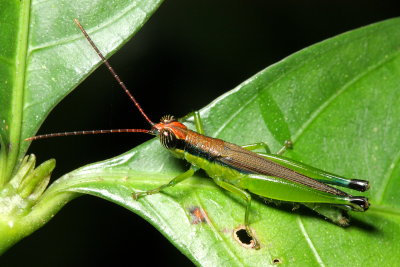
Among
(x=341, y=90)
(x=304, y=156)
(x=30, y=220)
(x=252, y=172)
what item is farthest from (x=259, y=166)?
(x=30, y=220)

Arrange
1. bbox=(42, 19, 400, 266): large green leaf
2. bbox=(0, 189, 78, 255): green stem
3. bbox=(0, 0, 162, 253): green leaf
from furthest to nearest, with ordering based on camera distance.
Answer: bbox=(42, 19, 400, 266): large green leaf → bbox=(0, 0, 162, 253): green leaf → bbox=(0, 189, 78, 255): green stem

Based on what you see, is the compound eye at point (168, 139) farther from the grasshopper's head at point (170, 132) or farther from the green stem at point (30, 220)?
the green stem at point (30, 220)

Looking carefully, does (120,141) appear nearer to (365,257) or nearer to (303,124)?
(303,124)

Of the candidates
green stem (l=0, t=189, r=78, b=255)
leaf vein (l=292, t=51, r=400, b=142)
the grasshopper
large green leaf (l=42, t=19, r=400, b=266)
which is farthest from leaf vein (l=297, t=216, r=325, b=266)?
green stem (l=0, t=189, r=78, b=255)

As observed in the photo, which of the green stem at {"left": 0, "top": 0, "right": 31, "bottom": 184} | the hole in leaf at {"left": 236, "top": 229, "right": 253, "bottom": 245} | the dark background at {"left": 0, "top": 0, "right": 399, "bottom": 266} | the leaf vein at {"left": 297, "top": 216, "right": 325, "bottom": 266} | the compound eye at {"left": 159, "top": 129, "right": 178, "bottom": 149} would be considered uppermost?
the dark background at {"left": 0, "top": 0, "right": 399, "bottom": 266}

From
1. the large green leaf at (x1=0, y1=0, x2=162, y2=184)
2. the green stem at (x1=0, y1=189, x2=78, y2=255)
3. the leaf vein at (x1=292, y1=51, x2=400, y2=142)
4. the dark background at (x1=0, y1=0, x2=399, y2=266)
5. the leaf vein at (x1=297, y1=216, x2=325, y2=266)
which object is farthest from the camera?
the dark background at (x1=0, y1=0, x2=399, y2=266)

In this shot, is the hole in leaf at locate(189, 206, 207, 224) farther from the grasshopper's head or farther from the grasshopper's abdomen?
the grasshopper's head

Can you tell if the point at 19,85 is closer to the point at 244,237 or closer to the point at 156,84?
the point at 244,237
